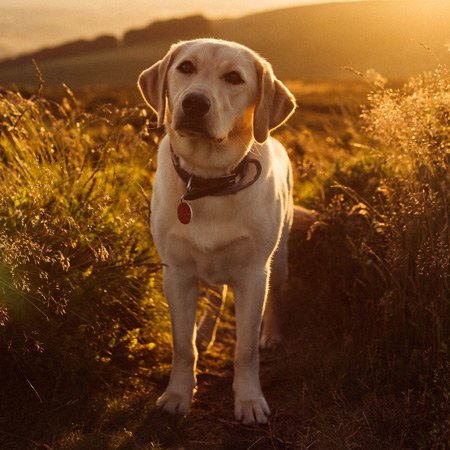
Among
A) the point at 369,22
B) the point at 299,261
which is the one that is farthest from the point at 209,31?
the point at 299,261

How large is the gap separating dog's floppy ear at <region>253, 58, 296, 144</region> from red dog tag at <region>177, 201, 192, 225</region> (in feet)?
1.66

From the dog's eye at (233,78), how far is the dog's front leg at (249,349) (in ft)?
3.26

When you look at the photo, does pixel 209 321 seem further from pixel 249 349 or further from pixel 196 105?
pixel 196 105

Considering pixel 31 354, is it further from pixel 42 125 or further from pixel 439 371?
pixel 439 371

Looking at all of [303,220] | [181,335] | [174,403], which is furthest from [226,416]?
[303,220]

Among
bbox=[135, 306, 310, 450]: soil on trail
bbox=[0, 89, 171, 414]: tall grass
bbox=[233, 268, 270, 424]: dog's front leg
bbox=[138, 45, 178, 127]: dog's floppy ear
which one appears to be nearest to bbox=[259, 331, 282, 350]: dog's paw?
bbox=[135, 306, 310, 450]: soil on trail

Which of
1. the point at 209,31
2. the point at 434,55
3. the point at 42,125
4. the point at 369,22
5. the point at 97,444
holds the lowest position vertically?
the point at 209,31

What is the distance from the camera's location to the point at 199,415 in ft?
12.3

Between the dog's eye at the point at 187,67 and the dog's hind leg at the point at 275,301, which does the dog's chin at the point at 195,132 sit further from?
the dog's hind leg at the point at 275,301

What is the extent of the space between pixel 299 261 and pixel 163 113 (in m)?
2.05

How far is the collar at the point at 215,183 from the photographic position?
3.55 meters

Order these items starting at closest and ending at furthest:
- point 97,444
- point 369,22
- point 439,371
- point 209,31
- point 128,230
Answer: point 97,444 < point 439,371 < point 128,230 < point 369,22 < point 209,31

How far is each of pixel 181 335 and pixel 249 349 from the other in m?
0.38

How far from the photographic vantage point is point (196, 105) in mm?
3289
